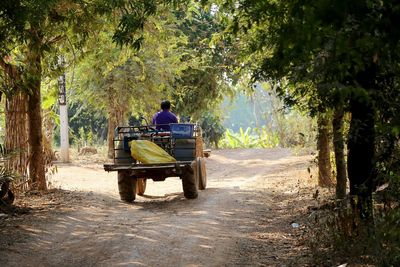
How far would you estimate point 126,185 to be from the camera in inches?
527

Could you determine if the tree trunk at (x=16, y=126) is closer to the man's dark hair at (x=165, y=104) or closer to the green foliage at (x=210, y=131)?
the man's dark hair at (x=165, y=104)

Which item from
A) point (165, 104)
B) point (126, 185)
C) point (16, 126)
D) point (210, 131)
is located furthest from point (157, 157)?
point (210, 131)

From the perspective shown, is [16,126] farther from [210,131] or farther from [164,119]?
[210,131]

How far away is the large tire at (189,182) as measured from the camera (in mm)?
Answer: 13031

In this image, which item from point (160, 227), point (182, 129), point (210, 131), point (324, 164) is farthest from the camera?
point (210, 131)

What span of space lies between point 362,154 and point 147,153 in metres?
5.54

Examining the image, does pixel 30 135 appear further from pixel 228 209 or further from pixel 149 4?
pixel 149 4

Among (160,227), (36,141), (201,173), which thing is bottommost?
(160,227)

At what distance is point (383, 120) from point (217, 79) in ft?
69.2

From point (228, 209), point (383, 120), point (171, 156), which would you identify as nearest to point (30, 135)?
point (171, 156)

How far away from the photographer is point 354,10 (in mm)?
3928

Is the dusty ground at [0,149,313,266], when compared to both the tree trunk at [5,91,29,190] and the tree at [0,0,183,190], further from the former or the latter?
the tree at [0,0,183,190]

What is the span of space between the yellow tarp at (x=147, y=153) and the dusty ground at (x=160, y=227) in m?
0.99

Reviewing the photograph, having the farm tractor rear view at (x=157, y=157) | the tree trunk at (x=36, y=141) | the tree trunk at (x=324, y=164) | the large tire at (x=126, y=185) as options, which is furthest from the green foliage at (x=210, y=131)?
the large tire at (x=126, y=185)
